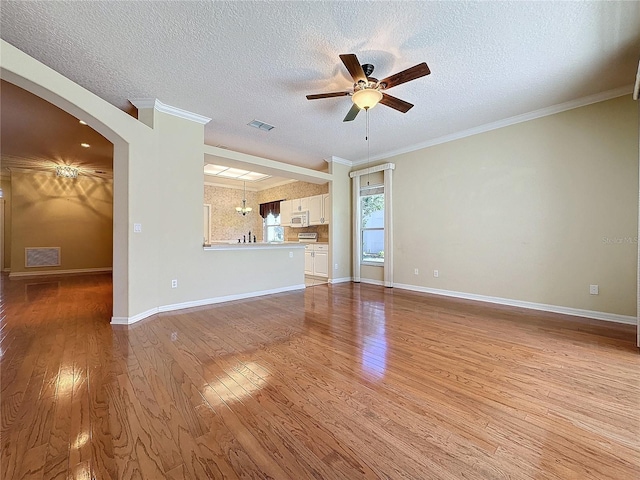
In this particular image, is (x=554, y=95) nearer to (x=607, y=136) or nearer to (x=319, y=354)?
(x=607, y=136)

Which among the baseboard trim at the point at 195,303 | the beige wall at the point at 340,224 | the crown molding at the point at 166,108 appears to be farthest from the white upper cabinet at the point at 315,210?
the crown molding at the point at 166,108

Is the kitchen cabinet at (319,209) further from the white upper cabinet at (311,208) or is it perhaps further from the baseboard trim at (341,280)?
the baseboard trim at (341,280)

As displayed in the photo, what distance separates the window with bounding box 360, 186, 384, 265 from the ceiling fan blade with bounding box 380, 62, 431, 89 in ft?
11.2

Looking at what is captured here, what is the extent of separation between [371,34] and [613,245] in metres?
3.87

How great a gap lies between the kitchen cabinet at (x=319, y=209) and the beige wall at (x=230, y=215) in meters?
3.09

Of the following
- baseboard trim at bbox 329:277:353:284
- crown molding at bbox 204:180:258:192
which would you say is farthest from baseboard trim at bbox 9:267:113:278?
baseboard trim at bbox 329:277:353:284

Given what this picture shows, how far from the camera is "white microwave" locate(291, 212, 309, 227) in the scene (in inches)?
295

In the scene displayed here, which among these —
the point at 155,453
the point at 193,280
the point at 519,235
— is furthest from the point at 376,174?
the point at 155,453

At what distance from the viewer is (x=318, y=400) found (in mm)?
1763

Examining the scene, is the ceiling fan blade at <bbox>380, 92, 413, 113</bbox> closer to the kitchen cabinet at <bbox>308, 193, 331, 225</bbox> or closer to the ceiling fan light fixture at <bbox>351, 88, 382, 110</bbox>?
the ceiling fan light fixture at <bbox>351, 88, 382, 110</bbox>

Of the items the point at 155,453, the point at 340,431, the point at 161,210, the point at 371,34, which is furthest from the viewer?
the point at 161,210

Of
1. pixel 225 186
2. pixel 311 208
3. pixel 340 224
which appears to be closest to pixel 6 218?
pixel 225 186

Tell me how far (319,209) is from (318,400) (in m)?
5.68

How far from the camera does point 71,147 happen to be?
215 inches
